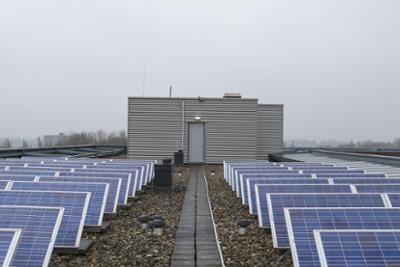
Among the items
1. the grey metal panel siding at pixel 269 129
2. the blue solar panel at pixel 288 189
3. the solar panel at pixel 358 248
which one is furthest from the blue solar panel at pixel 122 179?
the grey metal panel siding at pixel 269 129

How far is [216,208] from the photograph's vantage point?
33.6 feet

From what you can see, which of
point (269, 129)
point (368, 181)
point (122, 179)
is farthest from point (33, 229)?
point (269, 129)

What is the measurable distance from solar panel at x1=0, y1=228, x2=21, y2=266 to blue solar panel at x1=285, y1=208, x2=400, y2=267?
323 centimetres

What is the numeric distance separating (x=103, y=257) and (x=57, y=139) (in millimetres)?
37158

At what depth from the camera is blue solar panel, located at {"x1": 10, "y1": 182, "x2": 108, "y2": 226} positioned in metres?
7.57

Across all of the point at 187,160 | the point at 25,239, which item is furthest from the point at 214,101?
the point at 25,239

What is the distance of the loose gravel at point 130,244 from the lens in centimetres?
600

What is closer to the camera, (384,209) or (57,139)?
(384,209)

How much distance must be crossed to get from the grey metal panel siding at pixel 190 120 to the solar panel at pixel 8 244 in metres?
22.0

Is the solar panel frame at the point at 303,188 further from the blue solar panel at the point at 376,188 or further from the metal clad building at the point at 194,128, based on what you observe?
the metal clad building at the point at 194,128

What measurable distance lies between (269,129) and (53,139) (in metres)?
22.3

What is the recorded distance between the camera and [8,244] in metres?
4.34

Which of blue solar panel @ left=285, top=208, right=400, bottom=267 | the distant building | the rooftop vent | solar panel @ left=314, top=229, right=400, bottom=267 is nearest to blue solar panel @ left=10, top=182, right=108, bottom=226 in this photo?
blue solar panel @ left=285, top=208, right=400, bottom=267

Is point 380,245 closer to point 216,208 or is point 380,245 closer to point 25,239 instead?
point 25,239
